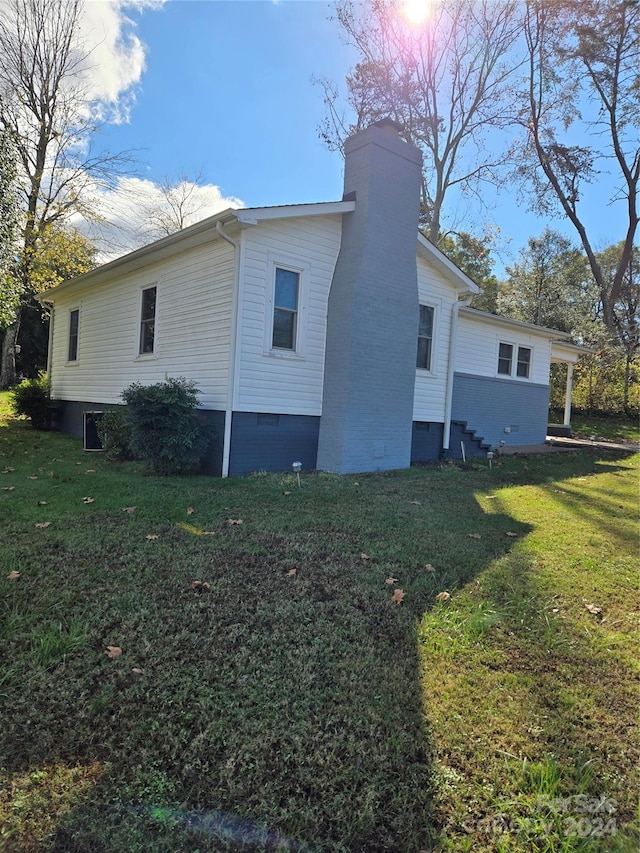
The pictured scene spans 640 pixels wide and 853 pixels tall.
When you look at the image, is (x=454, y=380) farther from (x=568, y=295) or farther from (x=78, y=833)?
(x=568, y=295)

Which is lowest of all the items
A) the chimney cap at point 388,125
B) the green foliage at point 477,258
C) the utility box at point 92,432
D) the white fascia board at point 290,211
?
the utility box at point 92,432

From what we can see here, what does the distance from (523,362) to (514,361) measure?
2.13 ft

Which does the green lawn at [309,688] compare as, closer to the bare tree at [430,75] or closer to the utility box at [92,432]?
the utility box at [92,432]

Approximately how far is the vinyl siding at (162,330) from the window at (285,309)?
83 centimetres

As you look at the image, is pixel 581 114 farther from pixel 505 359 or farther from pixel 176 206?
pixel 176 206

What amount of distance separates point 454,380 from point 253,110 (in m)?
7.43

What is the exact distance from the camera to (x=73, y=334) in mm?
14188

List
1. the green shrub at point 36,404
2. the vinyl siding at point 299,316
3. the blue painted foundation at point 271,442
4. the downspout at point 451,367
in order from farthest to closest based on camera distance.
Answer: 1. the green shrub at point 36,404
2. the downspout at point 451,367
3. the blue painted foundation at point 271,442
4. the vinyl siding at point 299,316

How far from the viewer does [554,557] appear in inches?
178

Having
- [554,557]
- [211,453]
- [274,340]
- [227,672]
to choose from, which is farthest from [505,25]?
[227,672]

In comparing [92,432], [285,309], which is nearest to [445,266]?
[285,309]

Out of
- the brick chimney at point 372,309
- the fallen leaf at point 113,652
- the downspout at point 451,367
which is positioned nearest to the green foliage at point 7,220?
the brick chimney at point 372,309

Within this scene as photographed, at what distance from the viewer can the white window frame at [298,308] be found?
26.2 ft

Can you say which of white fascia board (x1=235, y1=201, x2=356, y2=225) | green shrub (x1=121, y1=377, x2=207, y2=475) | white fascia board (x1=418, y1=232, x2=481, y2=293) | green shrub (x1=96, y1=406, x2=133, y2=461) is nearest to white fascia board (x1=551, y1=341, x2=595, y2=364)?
white fascia board (x1=418, y1=232, x2=481, y2=293)
